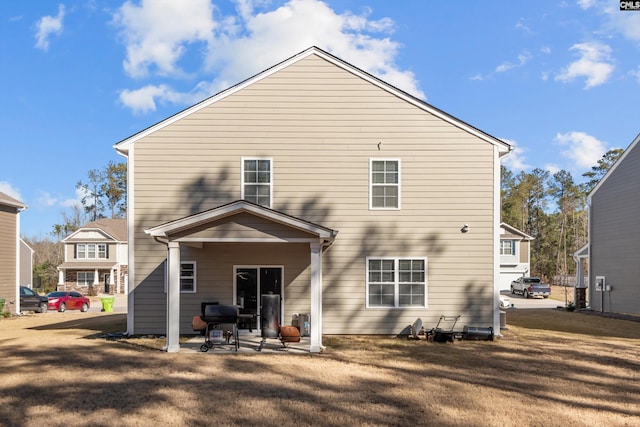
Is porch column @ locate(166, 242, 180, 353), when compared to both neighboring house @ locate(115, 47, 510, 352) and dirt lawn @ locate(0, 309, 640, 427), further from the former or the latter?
neighboring house @ locate(115, 47, 510, 352)

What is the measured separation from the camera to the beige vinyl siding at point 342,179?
14.7m

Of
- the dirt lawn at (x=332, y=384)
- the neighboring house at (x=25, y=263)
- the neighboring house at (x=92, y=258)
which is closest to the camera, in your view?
the dirt lawn at (x=332, y=384)

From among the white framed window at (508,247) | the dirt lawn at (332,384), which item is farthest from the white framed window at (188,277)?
the white framed window at (508,247)

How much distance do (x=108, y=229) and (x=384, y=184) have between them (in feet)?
125

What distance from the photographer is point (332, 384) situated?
8930 millimetres

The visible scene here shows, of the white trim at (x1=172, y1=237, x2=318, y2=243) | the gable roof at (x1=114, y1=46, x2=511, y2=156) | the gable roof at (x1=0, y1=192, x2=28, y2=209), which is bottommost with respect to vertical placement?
the white trim at (x1=172, y1=237, x2=318, y2=243)

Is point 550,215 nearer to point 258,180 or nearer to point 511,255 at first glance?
point 511,255

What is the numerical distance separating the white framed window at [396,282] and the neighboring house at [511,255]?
32.6 meters

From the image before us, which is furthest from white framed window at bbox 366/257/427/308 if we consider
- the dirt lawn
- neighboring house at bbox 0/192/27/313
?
neighboring house at bbox 0/192/27/313

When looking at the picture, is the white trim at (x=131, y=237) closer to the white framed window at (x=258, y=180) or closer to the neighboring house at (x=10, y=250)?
the white framed window at (x=258, y=180)

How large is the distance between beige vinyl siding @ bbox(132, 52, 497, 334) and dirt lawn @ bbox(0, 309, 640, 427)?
5.70 ft

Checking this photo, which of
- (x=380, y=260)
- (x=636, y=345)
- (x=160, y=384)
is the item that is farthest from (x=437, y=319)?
(x=160, y=384)

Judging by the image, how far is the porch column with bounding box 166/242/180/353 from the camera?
12.0 meters

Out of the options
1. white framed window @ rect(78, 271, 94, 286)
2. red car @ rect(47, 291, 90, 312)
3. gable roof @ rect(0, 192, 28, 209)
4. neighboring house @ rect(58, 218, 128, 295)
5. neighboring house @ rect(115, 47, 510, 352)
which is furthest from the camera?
white framed window @ rect(78, 271, 94, 286)
